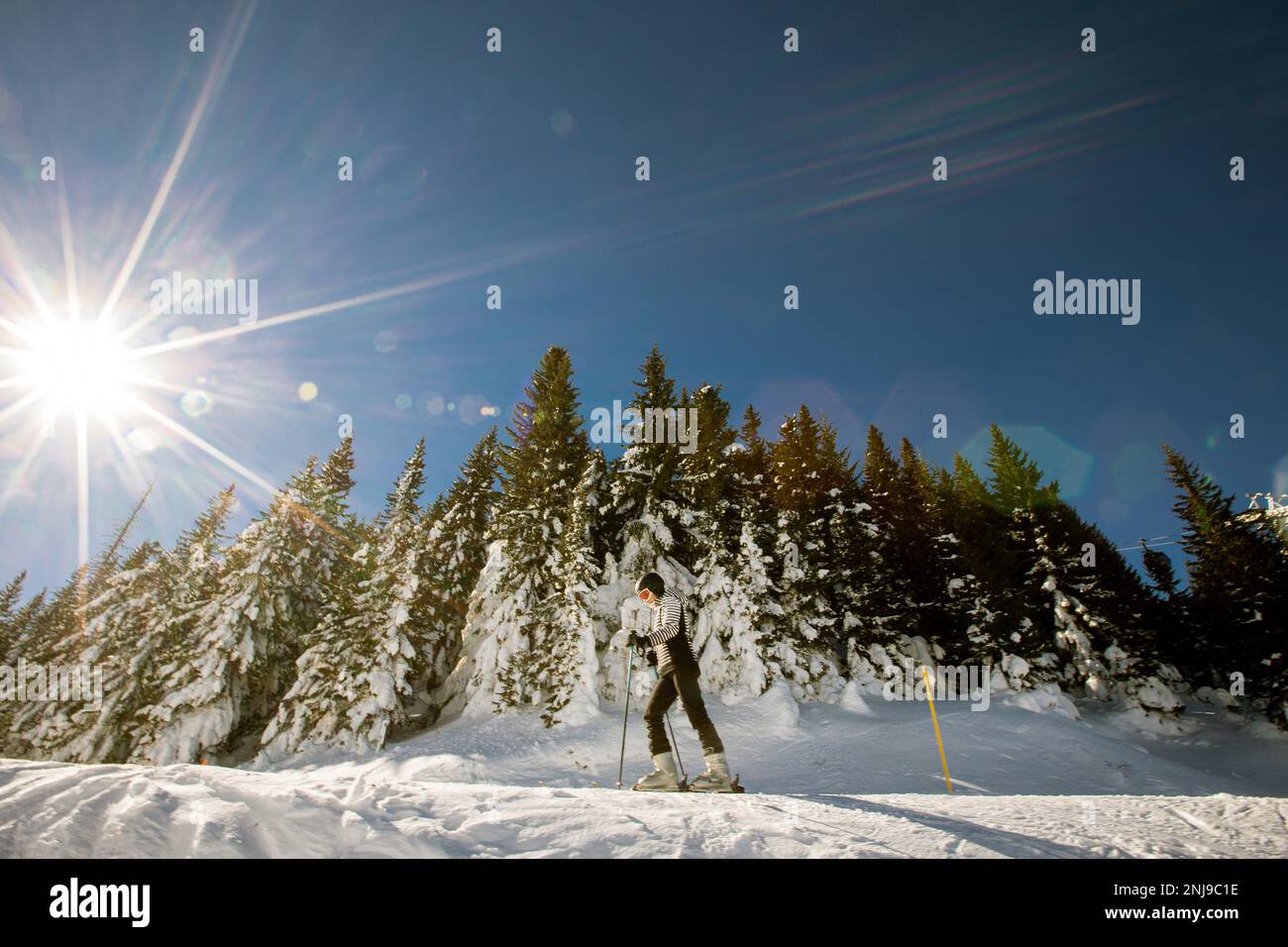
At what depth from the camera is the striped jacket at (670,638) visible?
6.69 meters

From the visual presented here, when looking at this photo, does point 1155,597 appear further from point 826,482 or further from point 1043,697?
point 826,482

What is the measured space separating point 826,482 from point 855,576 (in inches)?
170

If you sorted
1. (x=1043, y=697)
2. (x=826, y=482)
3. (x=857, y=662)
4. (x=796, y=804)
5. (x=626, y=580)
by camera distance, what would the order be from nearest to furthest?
(x=796, y=804), (x=1043, y=697), (x=857, y=662), (x=626, y=580), (x=826, y=482)

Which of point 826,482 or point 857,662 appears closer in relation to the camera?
point 857,662

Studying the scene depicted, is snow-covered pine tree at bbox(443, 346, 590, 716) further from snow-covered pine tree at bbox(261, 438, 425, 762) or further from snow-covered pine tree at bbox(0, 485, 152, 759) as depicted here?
snow-covered pine tree at bbox(0, 485, 152, 759)

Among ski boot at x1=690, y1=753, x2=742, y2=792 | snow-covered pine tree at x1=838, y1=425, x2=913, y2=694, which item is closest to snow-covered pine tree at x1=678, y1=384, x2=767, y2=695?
snow-covered pine tree at x1=838, y1=425, x2=913, y2=694

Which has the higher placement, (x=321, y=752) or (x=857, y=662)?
(x=857, y=662)

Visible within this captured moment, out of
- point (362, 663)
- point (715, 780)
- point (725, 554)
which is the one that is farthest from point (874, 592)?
point (362, 663)

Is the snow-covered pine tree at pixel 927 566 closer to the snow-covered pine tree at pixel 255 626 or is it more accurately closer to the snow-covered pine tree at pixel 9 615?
the snow-covered pine tree at pixel 255 626

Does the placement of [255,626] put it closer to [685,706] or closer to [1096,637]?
[685,706]

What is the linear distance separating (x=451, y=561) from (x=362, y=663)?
7.36m

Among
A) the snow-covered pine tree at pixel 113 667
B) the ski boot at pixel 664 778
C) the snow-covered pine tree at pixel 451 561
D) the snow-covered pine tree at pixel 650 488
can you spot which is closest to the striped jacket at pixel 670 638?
the ski boot at pixel 664 778

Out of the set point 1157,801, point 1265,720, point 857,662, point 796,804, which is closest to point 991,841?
point 796,804

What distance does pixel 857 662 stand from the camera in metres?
19.8
